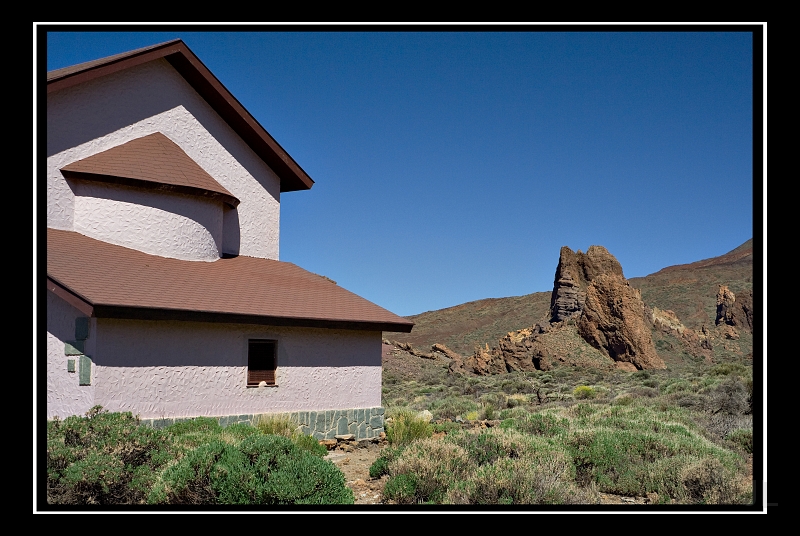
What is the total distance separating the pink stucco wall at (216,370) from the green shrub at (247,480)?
12.2ft

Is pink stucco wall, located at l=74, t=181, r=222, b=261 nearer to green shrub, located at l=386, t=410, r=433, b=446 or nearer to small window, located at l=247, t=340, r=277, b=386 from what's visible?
small window, located at l=247, t=340, r=277, b=386

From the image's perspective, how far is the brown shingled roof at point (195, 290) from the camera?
10.7 meters

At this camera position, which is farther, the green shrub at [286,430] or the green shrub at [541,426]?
the green shrub at [541,426]

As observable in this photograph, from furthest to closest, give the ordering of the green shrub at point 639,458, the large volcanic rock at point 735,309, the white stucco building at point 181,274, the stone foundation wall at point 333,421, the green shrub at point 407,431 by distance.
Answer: the large volcanic rock at point 735,309 → the green shrub at point 407,431 → the stone foundation wall at point 333,421 → the white stucco building at point 181,274 → the green shrub at point 639,458

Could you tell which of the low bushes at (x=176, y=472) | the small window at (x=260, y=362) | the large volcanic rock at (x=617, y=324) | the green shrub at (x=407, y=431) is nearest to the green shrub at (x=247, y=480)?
the low bushes at (x=176, y=472)

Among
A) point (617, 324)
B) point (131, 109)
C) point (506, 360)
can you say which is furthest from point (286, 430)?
point (617, 324)

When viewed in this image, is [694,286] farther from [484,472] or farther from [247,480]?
[247,480]

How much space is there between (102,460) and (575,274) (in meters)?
52.0

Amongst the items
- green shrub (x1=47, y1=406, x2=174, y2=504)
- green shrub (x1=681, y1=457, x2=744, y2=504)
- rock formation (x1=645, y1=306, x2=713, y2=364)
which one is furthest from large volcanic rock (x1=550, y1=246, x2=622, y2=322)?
green shrub (x1=47, y1=406, x2=174, y2=504)

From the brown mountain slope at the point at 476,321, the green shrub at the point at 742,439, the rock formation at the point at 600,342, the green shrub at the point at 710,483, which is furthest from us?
the brown mountain slope at the point at 476,321

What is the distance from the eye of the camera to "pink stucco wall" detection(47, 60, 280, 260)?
44.8ft

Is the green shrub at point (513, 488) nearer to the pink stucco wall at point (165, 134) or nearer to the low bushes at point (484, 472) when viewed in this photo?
the low bushes at point (484, 472)
